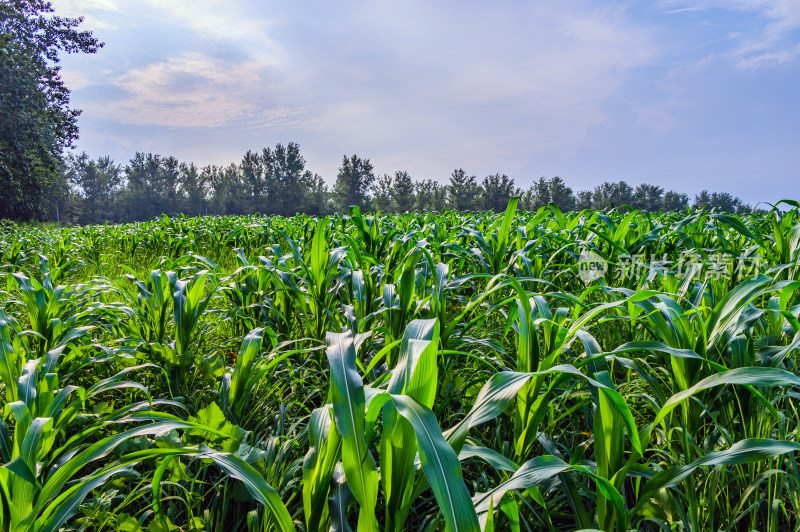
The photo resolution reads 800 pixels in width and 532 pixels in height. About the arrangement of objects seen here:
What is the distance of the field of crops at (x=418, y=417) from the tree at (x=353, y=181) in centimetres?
6307

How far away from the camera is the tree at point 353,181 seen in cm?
6475

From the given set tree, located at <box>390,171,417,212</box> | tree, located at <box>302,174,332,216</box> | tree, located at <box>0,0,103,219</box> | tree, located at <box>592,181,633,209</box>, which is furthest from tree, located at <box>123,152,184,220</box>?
tree, located at <box>592,181,633,209</box>

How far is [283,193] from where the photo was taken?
6112 centimetres

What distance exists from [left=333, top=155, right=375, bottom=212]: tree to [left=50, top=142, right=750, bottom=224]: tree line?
0.50ft

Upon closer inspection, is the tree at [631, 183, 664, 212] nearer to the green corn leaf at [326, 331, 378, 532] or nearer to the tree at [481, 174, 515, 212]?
the tree at [481, 174, 515, 212]

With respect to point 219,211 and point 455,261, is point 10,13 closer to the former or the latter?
point 455,261

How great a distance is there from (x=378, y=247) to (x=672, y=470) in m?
2.46

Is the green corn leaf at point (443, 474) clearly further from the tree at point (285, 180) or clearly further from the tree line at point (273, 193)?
the tree at point (285, 180)

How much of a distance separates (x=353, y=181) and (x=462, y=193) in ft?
55.5

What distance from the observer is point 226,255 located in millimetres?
6184

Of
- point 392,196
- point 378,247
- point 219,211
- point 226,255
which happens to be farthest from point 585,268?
point 219,211

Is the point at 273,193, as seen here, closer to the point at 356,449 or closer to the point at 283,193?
the point at 283,193

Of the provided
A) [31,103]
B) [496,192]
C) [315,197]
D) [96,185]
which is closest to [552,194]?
[496,192]

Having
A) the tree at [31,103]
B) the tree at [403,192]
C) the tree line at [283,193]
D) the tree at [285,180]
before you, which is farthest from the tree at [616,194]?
the tree at [31,103]
